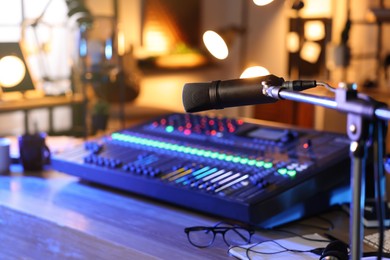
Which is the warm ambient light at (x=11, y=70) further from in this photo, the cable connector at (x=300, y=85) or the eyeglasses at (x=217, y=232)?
the cable connector at (x=300, y=85)

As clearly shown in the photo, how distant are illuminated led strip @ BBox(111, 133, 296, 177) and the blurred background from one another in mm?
2116

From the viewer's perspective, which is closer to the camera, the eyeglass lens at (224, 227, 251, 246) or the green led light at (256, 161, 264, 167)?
the eyeglass lens at (224, 227, 251, 246)

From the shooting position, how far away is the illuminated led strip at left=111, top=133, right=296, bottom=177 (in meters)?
1.28

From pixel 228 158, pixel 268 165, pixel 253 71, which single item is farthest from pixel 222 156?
pixel 253 71

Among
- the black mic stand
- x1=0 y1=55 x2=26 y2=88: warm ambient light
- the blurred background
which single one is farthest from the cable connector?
the blurred background

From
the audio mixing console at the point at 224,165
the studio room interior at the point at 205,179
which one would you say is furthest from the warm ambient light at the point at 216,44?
the audio mixing console at the point at 224,165

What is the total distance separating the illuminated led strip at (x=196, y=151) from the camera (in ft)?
4.20

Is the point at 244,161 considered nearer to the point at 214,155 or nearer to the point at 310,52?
the point at 214,155

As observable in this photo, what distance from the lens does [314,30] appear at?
17.3ft

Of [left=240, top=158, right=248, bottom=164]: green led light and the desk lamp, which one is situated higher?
the desk lamp

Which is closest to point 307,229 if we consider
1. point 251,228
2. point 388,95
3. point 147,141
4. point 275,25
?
point 251,228

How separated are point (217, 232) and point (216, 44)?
0.64m

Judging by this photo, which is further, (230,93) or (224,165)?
(224,165)

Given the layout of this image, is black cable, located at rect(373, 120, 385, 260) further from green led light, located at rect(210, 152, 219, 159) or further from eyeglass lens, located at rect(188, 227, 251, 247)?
green led light, located at rect(210, 152, 219, 159)
